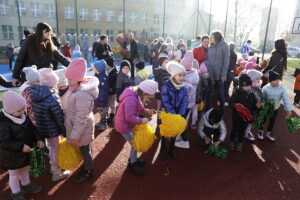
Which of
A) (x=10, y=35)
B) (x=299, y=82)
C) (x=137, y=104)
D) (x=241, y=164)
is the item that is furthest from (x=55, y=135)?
(x=10, y=35)

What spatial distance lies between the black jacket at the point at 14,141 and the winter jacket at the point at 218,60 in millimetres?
4267

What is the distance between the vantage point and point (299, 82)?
761 cm

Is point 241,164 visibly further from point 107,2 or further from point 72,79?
point 107,2

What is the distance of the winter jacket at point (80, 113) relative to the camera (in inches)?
119

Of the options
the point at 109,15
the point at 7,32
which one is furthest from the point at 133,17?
the point at 7,32

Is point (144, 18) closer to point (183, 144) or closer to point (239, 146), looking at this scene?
point (183, 144)

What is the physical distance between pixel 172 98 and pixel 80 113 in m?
1.62

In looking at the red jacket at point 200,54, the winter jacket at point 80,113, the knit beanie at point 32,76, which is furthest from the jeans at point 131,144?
the red jacket at point 200,54

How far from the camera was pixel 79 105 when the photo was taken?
300 cm

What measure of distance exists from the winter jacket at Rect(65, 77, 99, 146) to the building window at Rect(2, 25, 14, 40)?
31.6 meters

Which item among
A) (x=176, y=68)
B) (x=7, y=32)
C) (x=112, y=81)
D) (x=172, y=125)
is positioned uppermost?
(x=7, y=32)

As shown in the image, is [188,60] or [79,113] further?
[188,60]

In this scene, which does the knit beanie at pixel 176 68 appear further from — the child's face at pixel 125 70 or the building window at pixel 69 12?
the building window at pixel 69 12

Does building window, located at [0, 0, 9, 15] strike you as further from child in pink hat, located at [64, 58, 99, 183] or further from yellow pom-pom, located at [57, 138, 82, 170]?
yellow pom-pom, located at [57, 138, 82, 170]
